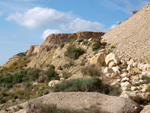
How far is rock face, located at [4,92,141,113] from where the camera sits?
244 inches

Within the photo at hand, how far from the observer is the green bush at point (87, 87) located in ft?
28.5

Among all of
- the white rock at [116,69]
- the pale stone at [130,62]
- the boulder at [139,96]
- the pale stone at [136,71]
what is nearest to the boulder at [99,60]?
the white rock at [116,69]

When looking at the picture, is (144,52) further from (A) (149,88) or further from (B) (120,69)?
(A) (149,88)

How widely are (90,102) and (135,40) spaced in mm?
9432

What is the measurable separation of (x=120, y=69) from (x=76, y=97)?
548 cm

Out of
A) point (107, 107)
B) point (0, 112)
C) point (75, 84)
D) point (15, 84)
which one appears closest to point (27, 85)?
point (15, 84)

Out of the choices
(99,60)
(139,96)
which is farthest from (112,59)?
(139,96)

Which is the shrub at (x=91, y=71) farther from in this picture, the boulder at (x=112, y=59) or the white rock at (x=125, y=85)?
the white rock at (x=125, y=85)

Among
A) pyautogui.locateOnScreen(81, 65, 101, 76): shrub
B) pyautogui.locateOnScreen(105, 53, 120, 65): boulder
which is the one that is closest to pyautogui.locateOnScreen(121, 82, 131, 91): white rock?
pyautogui.locateOnScreen(81, 65, 101, 76): shrub

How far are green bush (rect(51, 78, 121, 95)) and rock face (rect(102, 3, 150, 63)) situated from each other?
4.23 meters

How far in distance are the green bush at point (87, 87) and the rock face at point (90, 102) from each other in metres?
1.45

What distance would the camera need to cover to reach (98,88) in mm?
9086

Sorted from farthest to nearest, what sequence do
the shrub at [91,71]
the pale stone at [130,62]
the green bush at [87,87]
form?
the pale stone at [130,62] < the shrub at [91,71] < the green bush at [87,87]

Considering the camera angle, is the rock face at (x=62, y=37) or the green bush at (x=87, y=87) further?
the rock face at (x=62, y=37)
